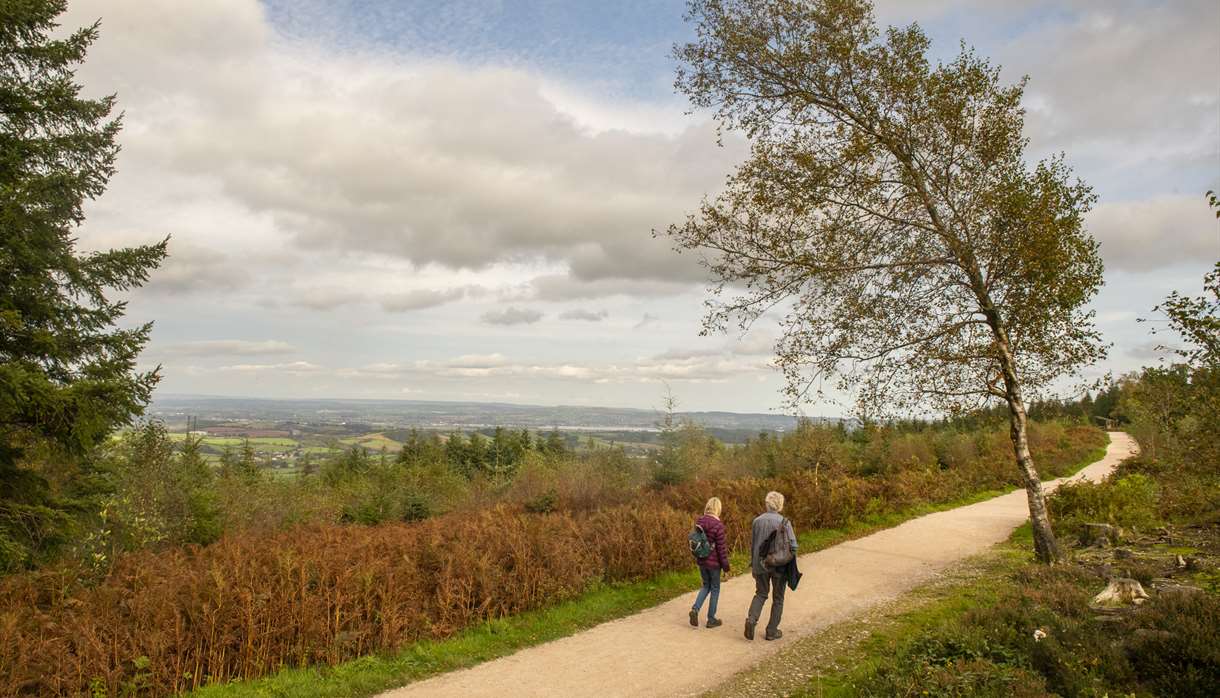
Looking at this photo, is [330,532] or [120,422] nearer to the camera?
[120,422]

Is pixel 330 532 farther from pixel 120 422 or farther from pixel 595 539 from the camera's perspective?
pixel 595 539

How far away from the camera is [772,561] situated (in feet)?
26.2

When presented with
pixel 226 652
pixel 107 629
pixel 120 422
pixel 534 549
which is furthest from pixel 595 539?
pixel 120 422

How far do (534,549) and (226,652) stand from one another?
4.22 metres

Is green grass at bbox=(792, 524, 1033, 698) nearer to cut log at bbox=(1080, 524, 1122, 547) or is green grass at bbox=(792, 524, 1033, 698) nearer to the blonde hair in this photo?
cut log at bbox=(1080, 524, 1122, 547)

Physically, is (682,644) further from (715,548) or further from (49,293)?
(49,293)

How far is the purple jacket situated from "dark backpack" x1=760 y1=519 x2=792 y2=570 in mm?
625

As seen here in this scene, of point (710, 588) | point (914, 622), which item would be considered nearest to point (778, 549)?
point (710, 588)

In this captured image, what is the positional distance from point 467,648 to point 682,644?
2775 mm

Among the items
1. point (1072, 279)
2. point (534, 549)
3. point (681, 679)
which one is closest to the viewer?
point (681, 679)

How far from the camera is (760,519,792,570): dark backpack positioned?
794cm

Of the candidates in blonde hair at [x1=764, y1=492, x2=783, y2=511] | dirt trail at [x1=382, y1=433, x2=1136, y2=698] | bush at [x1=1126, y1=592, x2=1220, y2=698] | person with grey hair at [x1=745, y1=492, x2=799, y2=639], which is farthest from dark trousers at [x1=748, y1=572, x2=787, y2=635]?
bush at [x1=1126, y1=592, x2=1220, y2=698]

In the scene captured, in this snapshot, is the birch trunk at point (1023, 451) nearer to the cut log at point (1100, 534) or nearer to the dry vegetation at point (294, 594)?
the cut log at point (1100, 534)

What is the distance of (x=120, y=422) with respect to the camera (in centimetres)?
904
